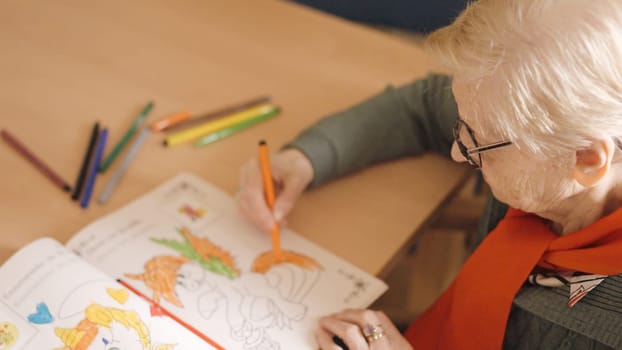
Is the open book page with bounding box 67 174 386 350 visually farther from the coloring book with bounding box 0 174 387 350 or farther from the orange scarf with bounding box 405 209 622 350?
the orange scarf with bounding box 405 209 622 350

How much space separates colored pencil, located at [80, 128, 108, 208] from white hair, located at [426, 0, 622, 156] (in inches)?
23.0

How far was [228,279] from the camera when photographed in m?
0.93

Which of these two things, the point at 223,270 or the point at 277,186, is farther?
the point at 277,186

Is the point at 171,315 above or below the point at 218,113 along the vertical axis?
below

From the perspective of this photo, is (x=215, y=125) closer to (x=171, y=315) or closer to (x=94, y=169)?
(x=94, y=169)

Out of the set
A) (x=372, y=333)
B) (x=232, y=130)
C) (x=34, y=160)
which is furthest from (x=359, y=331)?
(x=34, y=160)

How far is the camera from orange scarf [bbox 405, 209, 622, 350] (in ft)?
2.68

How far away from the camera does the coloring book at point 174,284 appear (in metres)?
0.81

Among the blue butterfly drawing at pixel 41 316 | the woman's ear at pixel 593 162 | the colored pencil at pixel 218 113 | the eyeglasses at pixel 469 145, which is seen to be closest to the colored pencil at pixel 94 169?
the colored pencil at pixel 218 113

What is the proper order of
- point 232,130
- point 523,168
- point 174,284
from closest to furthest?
point 523,168 → point 174,284 → point 232,130

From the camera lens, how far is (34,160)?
1080 millimetres

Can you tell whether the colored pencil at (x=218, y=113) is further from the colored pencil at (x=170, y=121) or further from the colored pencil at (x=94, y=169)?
the colored pencil at (x=94, y=169)

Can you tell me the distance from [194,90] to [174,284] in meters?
0.46

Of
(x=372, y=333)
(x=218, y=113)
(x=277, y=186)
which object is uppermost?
(x=218, y=113)
